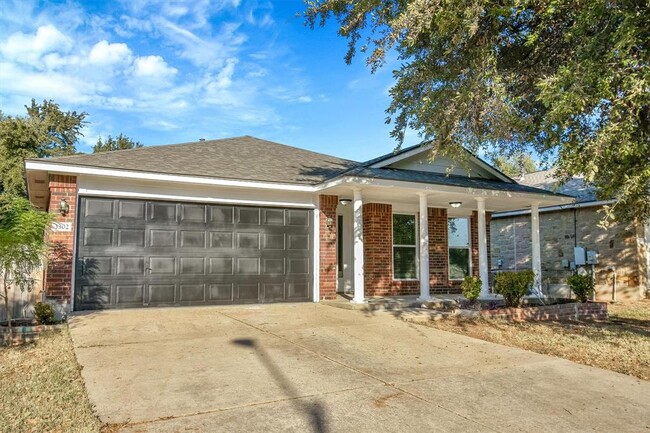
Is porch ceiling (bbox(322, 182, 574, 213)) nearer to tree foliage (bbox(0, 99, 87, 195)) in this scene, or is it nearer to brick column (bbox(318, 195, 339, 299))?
brick column (bbox(318, 195, 339, 299))

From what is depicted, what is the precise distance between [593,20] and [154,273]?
9.06m

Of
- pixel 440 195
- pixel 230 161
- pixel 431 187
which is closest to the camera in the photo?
pixel 431 187

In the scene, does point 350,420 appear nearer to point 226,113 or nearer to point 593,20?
point 593,20

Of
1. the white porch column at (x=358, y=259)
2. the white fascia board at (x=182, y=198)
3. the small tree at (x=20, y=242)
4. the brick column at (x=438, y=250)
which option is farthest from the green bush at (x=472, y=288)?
the small tree at (x=20, y=242)

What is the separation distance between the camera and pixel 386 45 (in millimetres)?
7367

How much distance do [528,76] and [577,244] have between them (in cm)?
1039

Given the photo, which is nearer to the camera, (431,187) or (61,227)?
(61,227)

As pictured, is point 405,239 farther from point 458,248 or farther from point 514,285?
point 514,285

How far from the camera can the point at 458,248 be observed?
1428 centimetres

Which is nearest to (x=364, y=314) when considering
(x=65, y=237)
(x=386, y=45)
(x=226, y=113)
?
(x=386, y=45)

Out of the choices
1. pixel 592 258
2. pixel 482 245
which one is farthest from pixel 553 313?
pixel 592 258

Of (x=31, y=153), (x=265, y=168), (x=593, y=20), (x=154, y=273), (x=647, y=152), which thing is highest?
(x=31, y=153)

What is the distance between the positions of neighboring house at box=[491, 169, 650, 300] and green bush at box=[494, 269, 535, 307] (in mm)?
4335

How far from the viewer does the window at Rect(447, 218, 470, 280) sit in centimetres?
1414
